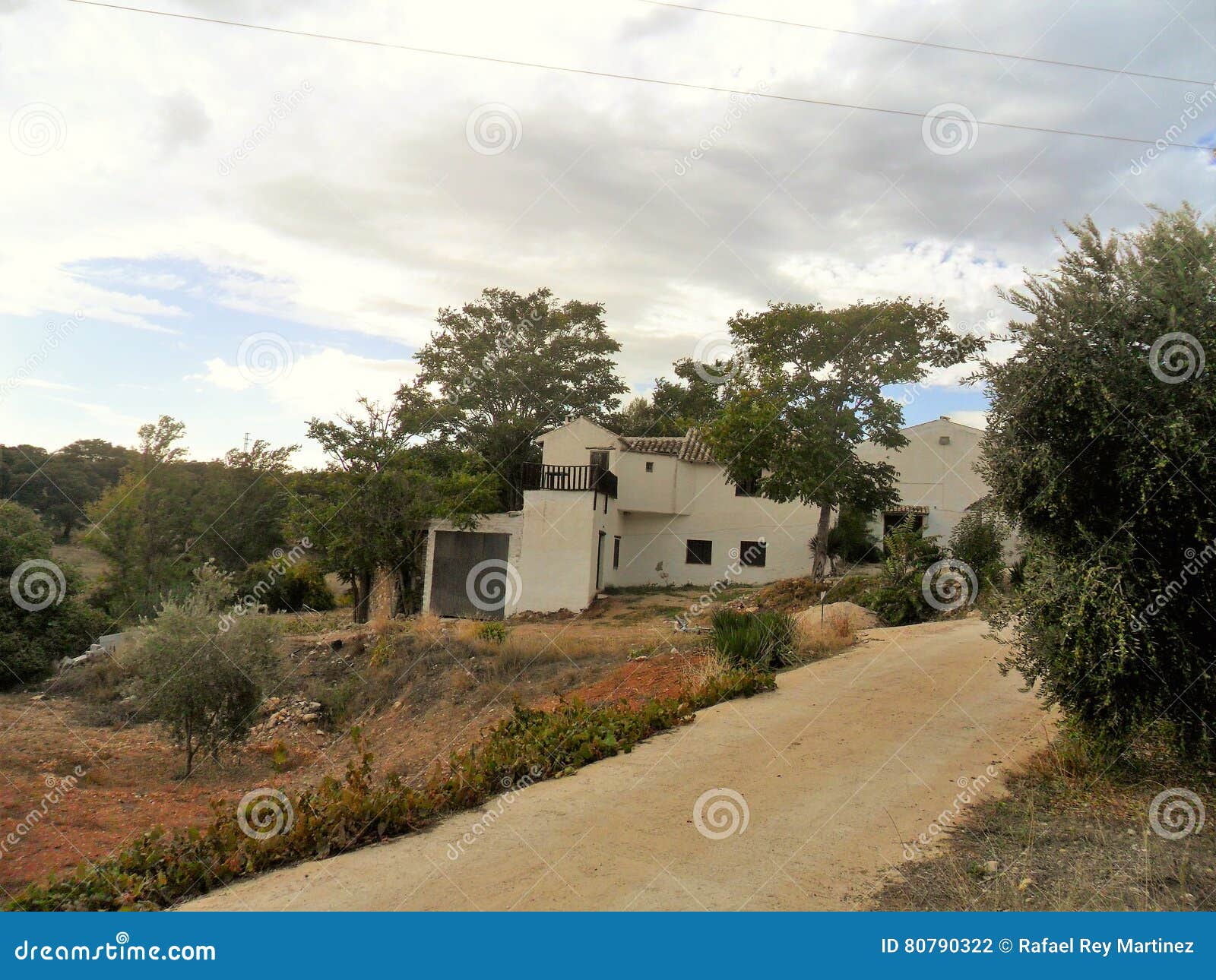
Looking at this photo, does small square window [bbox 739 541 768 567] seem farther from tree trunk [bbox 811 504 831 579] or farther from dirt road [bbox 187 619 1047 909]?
dirt road [bbox 187 619 1047 909]

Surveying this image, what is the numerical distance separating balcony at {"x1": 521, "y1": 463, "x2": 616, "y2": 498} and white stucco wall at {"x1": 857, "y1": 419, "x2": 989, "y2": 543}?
10.5m

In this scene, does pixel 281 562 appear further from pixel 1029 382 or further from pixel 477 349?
pixel 1029 382

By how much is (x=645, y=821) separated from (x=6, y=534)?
792 inches

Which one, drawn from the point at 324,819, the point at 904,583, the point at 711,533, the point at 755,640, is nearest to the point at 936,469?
the point at 711,533

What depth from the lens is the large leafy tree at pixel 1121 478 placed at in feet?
19.1

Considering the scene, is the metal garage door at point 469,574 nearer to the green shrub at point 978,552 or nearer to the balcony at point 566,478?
the balcony at point 566,478

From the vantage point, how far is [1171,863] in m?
5.03

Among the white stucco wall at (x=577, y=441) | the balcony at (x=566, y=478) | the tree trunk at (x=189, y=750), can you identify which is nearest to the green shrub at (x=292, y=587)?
the balcony at (x=566, y=478)

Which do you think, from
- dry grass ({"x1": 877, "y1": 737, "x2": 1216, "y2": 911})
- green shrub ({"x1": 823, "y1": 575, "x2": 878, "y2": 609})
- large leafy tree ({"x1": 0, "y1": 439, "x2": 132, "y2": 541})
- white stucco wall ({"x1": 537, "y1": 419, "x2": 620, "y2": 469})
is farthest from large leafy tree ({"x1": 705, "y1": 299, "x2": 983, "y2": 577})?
large leafy tree ({"x1": 0, "y1": 439, "x2": 132, "y2": 541})

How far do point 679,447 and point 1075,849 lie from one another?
2483 centimetres

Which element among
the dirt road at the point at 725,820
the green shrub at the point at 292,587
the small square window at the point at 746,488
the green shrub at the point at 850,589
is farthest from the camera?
the green shrub at the point at 292,587

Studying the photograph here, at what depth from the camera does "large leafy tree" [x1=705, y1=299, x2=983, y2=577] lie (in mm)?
22734

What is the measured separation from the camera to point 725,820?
19.9 feet

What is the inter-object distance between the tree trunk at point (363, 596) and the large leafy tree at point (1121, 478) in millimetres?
20121
